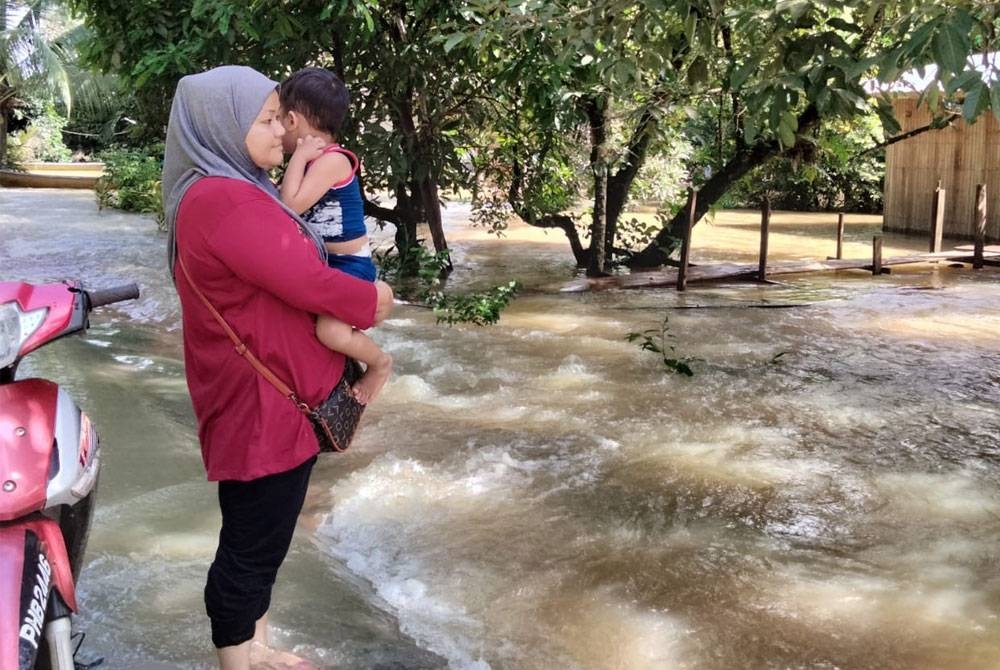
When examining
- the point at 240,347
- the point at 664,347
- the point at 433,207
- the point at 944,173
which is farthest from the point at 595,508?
the point at 944,173

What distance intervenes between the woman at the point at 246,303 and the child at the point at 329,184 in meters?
0.10

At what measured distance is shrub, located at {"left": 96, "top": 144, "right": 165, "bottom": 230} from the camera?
16375 mm

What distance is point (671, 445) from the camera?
6121 mm

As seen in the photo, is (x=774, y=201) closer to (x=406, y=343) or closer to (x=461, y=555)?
(x=406, y=343)

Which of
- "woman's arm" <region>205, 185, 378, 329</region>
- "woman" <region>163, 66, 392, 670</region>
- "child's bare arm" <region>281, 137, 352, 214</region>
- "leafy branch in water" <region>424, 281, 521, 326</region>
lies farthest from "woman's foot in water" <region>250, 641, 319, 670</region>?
"leafy branch in water" <region>424, 281, 521, 326</region>

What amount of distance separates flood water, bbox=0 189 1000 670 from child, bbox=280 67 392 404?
44.6 inches

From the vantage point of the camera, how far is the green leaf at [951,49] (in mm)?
3158

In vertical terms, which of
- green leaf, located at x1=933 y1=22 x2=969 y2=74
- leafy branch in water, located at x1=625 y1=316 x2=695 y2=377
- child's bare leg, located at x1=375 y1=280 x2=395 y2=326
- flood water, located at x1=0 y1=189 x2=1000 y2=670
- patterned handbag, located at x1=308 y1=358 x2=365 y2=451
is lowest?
flood water, located at x1=0 y1=189 x2=1000 y2=670

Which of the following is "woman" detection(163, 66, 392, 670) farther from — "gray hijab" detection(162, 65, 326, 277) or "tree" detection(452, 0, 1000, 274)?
"tree" detection(452, 0, 1000, 274)

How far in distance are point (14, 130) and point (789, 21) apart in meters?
35.0

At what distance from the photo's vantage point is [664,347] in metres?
8.88

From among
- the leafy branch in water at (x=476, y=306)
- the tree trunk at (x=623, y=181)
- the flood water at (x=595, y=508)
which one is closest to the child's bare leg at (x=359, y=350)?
the flood water at (x=595, y=508)

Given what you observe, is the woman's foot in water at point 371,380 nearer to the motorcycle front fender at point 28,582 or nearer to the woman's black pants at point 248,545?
the woman's black pants at point 248,545

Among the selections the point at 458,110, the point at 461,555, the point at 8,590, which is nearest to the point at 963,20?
the point at 461,555
